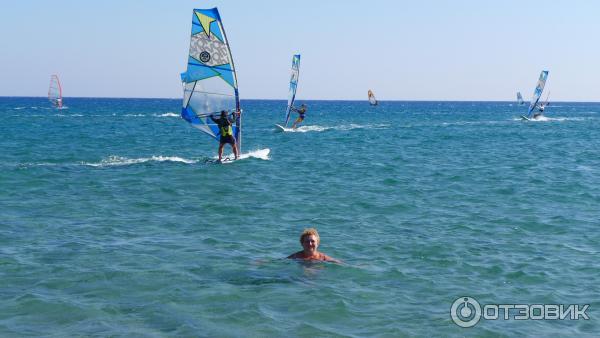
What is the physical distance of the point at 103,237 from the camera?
1168 centimetres

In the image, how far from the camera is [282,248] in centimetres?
1118

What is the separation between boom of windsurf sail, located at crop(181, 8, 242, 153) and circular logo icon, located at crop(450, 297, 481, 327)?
15583 mm

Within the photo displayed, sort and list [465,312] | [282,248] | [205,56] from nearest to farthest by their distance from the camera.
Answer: [465,312]
[282,248]
[205,56]

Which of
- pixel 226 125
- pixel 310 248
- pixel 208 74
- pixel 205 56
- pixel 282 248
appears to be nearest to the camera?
pixel 310 248

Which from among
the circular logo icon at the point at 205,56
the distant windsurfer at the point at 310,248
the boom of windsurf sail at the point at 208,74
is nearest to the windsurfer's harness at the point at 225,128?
the boom of windsurf sail at the point at 208,74

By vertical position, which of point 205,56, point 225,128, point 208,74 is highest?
point 205,56

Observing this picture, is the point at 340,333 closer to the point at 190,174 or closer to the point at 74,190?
the point at 74,190

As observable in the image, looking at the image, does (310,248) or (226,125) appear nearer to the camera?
(310,248)

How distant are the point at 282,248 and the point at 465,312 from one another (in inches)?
150

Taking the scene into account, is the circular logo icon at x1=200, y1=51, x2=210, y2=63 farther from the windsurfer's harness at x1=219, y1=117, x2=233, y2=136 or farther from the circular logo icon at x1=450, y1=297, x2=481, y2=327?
the circular logo icon at x1=450, y1=297, x2=481, y2=327

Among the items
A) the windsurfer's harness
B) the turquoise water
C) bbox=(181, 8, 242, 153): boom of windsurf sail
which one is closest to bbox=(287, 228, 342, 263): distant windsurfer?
the turquoise water

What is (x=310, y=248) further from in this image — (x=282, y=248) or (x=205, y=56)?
(x=205, y=56)

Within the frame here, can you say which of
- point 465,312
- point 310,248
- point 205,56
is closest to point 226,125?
point 205,56

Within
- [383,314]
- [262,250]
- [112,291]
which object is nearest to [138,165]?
[262,250]
